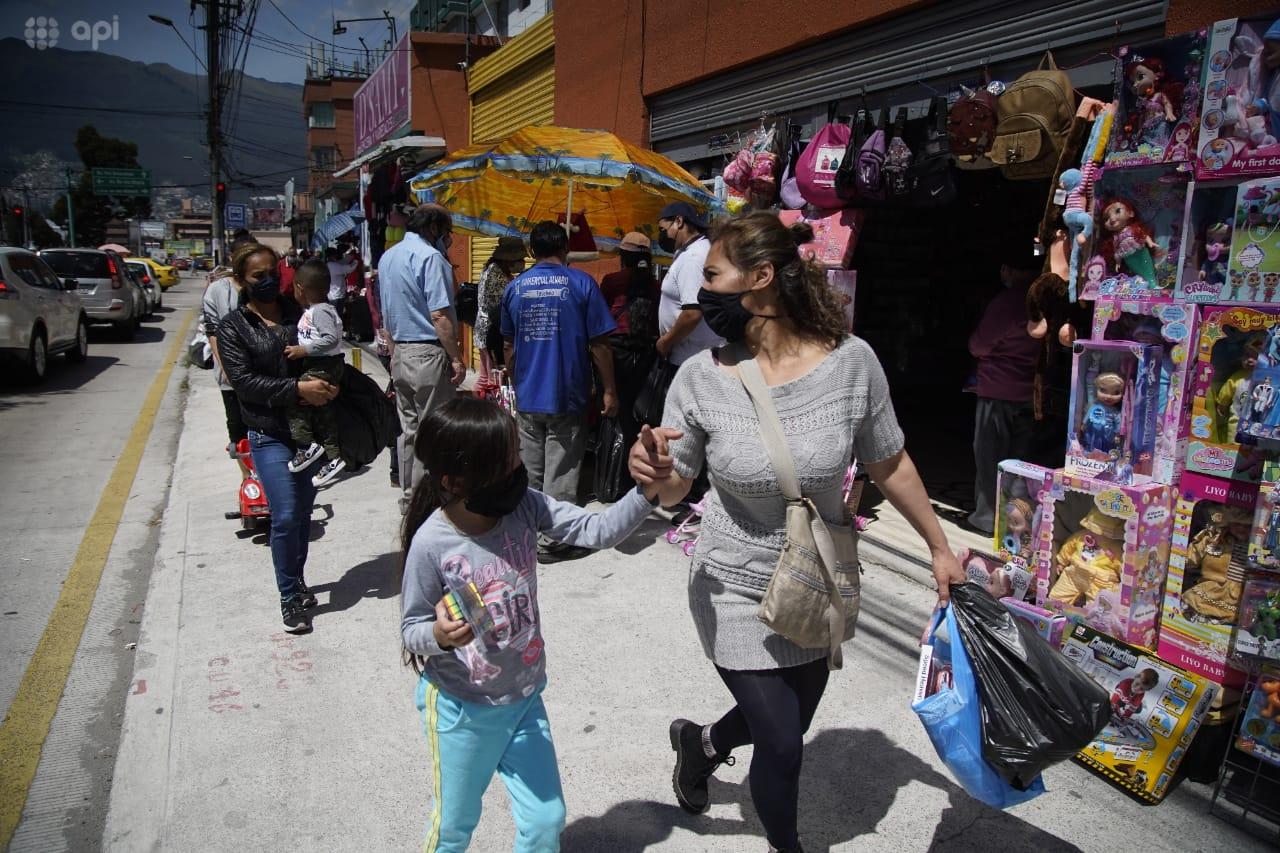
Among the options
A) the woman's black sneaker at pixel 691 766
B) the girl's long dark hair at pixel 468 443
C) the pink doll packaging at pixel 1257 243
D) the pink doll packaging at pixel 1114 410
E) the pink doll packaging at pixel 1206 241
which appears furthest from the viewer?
the pink doll packaging at pixel 1114 410

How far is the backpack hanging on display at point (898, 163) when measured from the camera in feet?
16.4

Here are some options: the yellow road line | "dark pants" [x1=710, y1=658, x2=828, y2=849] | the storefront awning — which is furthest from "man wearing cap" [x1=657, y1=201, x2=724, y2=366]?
the storefront awning

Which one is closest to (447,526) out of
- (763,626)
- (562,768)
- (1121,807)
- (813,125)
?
(763,626)

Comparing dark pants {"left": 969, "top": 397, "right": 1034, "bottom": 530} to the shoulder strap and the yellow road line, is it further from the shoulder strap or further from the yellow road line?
the yellow road line

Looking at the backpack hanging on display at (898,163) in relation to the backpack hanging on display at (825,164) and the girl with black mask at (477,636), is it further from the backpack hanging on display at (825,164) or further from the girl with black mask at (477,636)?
the girl with black mask at (477,636)

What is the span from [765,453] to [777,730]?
73 cm

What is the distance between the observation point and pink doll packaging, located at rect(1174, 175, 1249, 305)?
321 cm

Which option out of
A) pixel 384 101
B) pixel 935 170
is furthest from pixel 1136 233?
pixel 384 101

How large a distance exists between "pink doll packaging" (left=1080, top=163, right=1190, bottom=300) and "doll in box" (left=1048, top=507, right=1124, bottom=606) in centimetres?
95

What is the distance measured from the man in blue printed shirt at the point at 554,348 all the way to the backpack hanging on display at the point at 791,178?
63.6 inches

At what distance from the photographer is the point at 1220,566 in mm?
3174

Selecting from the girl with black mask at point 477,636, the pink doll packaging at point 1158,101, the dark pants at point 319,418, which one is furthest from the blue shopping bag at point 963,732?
the dark pants at point 319,418

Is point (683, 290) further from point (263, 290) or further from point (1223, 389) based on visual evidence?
point (1223, 389)

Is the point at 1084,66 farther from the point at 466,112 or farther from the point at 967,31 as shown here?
the point at 466,112
